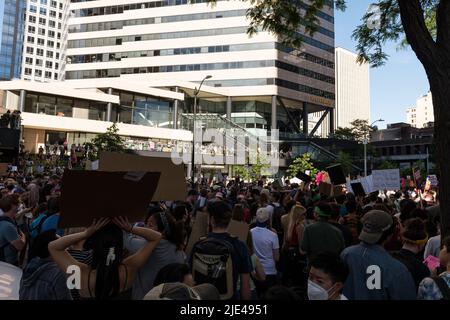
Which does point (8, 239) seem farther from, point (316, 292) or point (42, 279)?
point (316, 292)

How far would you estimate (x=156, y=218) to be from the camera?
4438 mm

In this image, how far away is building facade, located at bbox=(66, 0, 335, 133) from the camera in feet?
220

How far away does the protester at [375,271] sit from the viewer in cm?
348

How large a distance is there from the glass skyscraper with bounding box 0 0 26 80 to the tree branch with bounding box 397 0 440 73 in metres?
153

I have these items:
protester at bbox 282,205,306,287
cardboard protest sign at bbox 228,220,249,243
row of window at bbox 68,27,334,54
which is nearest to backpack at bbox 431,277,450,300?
cardboard protest sign at bbox 228,220,249,243

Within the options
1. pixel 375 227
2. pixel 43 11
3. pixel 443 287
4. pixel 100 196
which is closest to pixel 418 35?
pixel 375 227

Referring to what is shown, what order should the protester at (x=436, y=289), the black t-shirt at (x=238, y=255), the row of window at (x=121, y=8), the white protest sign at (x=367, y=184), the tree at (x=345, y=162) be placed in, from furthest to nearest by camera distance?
the row of window at (x=121, y=8) → the tree at (x=345, y=162) → the white protest sign at (x=367, y=184) → the black t-shirt at (x=238, y=255) → the protester at (x=436, y=289)

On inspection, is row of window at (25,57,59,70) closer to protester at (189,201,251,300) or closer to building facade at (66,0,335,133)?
building facade at (66,0,335,133)

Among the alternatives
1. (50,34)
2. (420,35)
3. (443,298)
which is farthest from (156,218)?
(50,34)

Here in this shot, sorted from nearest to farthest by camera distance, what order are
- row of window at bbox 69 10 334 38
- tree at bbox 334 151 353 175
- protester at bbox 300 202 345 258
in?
protester at bbox 300 202 345 258 < tree at bbox 334 151 353 175 < row of window at bbox 69 10 334 38

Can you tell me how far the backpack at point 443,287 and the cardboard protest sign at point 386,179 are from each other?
8.25 metres

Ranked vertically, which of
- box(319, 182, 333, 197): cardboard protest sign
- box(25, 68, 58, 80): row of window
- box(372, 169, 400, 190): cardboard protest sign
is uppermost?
box(25, 68, 58, 80): row of window

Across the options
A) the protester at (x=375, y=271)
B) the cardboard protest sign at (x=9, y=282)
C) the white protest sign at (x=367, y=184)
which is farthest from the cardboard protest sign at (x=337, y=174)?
the cardboard protest sign at (x=9, y=282)

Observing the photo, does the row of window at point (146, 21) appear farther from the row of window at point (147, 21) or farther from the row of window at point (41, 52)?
the row of window at point (41, 52)
